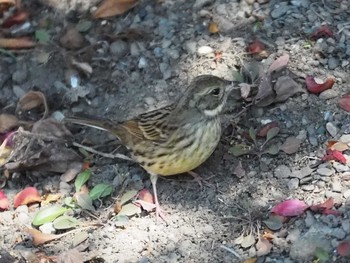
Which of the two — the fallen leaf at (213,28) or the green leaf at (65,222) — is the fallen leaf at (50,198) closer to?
the green leaf at (65,222)

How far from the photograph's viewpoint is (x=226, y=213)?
239 inches

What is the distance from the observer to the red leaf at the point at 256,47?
700cm

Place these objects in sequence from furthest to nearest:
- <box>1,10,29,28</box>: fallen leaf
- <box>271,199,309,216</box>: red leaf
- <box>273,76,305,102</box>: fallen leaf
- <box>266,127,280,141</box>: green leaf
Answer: <box>1,10,29,28</box>: fallen leaf
<box>273,76,305,102</box>: fallen leaf
<box>266,127,280,141</box>: green leaf
<box>271,199,309,216</box>: red leaf

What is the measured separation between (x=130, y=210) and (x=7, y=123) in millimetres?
1406

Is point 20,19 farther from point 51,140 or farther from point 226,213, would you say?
point 226,213

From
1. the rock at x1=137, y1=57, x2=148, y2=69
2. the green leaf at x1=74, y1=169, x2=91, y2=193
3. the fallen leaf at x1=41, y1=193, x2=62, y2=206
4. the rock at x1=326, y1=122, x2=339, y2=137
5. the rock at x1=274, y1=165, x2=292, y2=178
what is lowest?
the fallen leaf at x1=41, y1=193, x2=62, y2=206

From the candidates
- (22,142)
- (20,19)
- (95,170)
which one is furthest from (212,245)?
(20,19)

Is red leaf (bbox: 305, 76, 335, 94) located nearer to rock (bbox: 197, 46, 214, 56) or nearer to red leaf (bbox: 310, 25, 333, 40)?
red leaf (bbox: 310, 25, 333, 40)

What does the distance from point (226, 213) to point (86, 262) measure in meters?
0.95

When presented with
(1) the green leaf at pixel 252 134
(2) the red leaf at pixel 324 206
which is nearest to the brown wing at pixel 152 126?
(1) the green leaf at pixel 252 134

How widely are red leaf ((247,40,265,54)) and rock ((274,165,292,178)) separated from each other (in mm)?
1121

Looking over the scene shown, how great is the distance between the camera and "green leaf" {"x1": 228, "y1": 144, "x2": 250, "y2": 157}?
6.42 m

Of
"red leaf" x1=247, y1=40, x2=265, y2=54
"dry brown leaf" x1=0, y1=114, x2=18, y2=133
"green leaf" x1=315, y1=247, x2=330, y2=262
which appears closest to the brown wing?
"red leaf" x1=247, y1=40, x2=265, y2=54

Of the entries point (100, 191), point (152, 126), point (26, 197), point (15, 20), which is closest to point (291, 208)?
point (152, 126)
